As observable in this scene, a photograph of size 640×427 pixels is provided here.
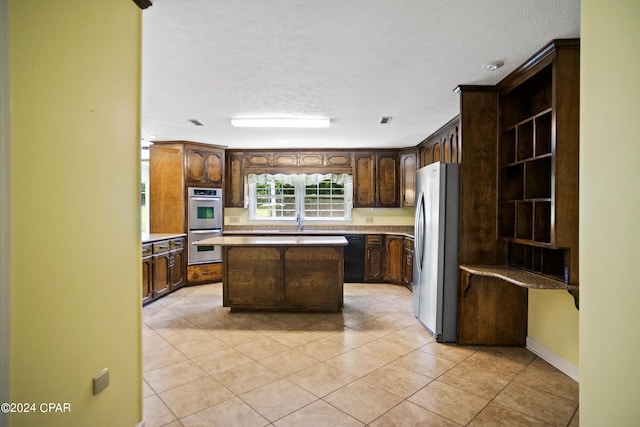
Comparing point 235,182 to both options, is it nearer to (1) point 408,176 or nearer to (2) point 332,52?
(1) point 408,176

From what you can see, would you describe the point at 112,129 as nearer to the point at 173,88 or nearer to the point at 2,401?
the point at 2,401

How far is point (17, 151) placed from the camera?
1090 millimetres

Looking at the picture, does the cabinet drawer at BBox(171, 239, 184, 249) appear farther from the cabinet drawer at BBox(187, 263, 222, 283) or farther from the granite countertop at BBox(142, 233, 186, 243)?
the cabinet drawer at BBox(187, 263, 222, 283)

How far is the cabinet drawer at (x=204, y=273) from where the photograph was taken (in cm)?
543

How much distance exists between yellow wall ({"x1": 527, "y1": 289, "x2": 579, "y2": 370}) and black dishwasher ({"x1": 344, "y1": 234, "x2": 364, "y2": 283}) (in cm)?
302

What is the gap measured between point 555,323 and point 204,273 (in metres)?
4.93

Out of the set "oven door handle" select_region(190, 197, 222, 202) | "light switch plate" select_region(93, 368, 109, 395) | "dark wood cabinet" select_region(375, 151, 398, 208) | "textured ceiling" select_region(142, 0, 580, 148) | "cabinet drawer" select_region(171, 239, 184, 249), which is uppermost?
"textured ceiling" select_region(142, 0, 580, 148)

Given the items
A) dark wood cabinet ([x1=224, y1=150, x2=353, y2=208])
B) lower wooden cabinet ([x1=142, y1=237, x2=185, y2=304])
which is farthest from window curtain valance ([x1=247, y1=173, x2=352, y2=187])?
lower wooden cabinet ([x1=142, y1=237, x2=185, y2=304])

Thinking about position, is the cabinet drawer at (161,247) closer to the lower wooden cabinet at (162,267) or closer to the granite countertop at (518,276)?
the lower wooden cabinet at (162,267)

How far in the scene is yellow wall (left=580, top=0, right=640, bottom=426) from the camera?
0.93 meters

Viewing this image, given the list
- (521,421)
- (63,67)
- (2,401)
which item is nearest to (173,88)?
(63,67)

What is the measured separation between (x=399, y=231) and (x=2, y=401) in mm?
5551

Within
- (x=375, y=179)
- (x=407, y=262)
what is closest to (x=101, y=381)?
(x=407, y=262)

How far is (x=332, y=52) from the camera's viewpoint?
90.7 inches
